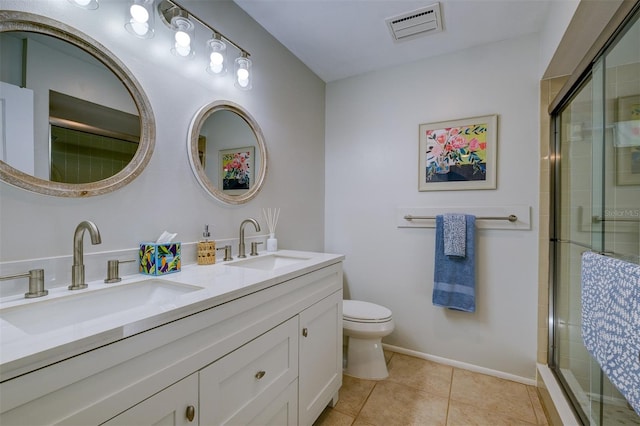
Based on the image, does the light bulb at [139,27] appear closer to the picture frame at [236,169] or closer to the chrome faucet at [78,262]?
the picture frame at [236,169]

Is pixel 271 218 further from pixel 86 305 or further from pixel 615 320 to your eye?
pixel 615 320

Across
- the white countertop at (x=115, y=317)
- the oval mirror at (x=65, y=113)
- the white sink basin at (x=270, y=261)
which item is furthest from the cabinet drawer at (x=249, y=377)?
the oval mirror at (x=65, y=113)

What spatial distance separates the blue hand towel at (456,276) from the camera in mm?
1971

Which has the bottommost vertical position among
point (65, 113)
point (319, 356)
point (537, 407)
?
point (537, 407)

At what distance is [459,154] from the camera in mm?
2092

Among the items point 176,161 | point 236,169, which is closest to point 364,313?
point 236,169

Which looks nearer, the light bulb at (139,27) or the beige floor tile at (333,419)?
the light bulb at (139,27)

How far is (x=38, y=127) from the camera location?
3.04 feet

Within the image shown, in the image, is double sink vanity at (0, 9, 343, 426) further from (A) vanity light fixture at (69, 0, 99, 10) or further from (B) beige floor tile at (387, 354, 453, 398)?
(B) beige floor tile at (387, 354, 453, 398)

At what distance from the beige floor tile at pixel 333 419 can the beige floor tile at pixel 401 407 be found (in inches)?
2.6

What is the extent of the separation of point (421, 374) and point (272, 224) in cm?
149

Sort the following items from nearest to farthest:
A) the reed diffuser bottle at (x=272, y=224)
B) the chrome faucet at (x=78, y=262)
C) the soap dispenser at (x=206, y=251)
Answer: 1. the chrome faucet at (x=78, y=262)
2. the soap dispenser at (x=206, y=251)
3. the reed diffuser bottle at (x=272, y=224)

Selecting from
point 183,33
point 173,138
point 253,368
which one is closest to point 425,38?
point 183,33

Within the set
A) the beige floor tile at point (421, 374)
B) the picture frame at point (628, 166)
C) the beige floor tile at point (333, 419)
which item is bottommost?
the beige floor tile at point (421, 374)
